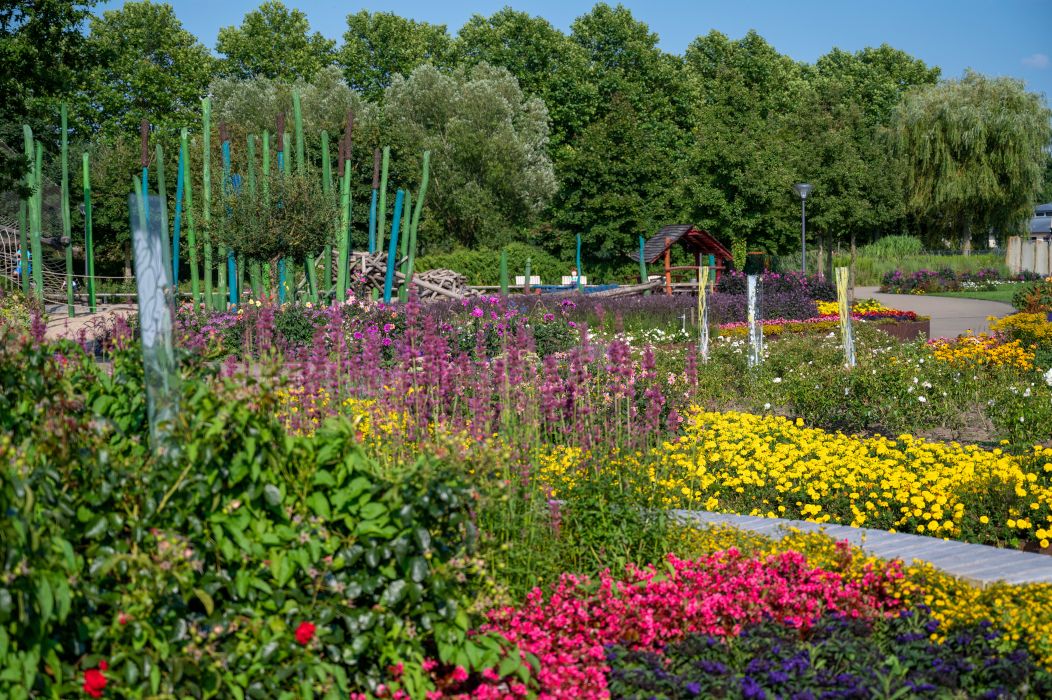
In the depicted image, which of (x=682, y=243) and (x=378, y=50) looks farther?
(x=378, y=50)

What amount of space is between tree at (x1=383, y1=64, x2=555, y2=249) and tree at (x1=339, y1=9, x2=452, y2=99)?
9.42m

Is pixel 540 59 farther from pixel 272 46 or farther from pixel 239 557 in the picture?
pixel 239 557

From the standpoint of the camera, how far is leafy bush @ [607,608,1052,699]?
312cm

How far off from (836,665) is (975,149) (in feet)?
129

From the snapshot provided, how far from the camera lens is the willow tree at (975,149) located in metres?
38.7

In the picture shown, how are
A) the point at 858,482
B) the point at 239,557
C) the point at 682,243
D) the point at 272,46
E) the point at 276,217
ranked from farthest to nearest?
the point at 272,46
the point at 682,243
the point at 276,217
the point at 858,482
the point at 239,557

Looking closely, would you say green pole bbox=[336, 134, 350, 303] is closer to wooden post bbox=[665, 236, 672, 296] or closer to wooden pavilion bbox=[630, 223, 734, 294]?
wooden post bbox=[665, 236, 672, 296]

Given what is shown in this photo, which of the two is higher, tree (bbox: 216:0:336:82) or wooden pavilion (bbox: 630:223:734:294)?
tree (bbox: 216:0:336:82)

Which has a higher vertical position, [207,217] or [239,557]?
[207,217]

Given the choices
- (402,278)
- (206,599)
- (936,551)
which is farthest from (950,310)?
(206,599)

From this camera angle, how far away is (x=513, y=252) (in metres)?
34.6

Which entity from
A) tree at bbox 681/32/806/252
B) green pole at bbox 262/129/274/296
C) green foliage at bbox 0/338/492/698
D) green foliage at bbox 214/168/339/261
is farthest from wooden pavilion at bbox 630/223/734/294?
green foliage at bbox 0/338/492/698

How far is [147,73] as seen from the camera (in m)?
43.8

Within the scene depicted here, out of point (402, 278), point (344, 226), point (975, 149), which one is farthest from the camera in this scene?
point (975, 149)
